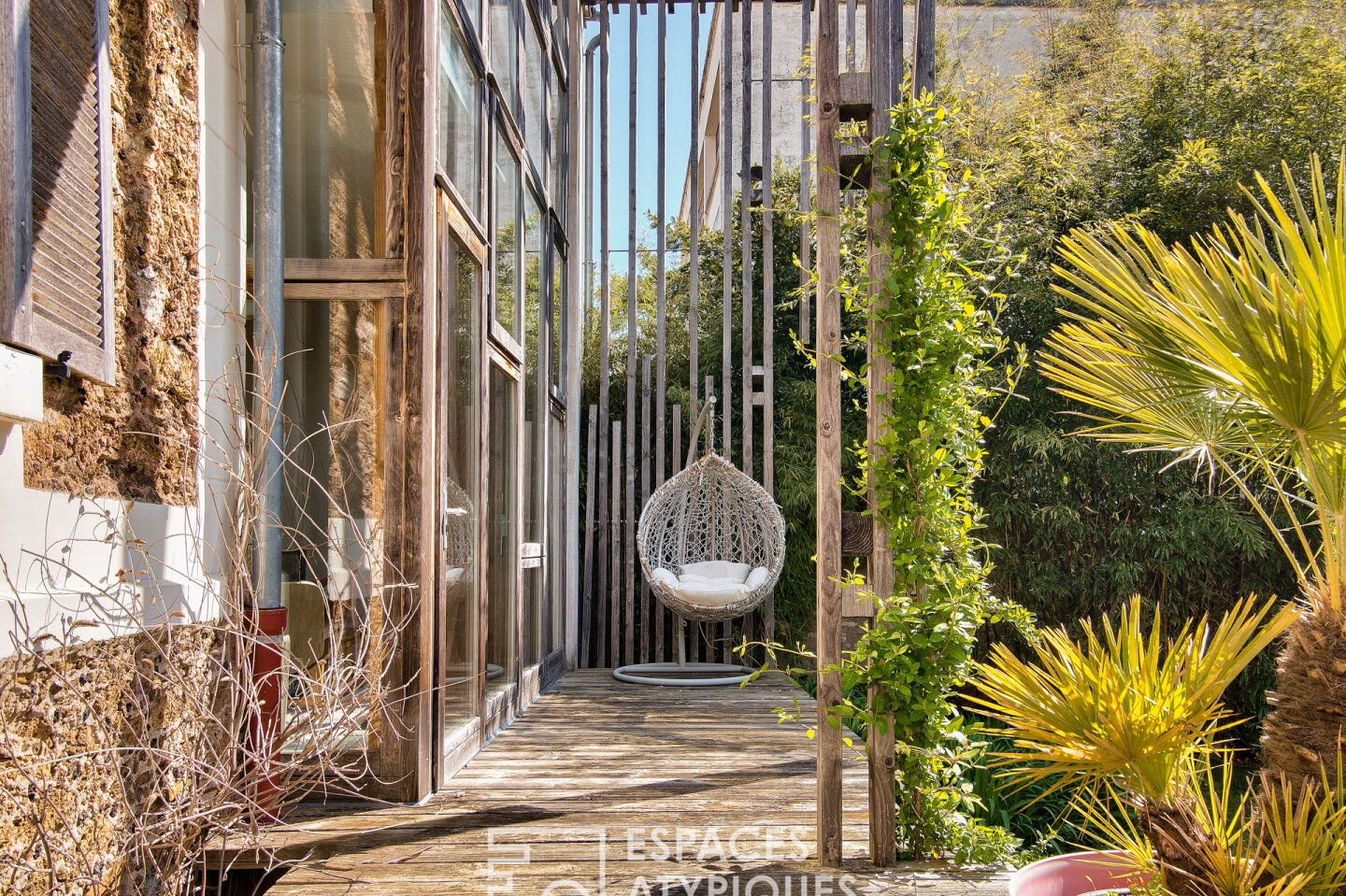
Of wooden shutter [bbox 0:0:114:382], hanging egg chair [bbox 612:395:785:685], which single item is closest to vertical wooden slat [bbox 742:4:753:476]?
hanging egg chair [bbox 612:395:785:685]

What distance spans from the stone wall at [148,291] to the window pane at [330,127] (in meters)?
0.65

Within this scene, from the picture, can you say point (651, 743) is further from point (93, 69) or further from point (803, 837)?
point (93, 69)

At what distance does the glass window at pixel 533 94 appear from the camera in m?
5.34

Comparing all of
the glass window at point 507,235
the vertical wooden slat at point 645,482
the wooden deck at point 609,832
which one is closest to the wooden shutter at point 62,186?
the wooden deck at point 609,832

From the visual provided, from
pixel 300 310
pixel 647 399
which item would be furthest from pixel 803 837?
pixel 647 399

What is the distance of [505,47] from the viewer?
4746 mm

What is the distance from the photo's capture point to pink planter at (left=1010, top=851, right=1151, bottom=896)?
1966 mm

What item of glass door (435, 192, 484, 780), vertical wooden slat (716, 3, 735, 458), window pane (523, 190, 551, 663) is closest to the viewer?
glass door (435, 192, 484, 780)

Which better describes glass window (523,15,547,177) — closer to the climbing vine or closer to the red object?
the climbing vine

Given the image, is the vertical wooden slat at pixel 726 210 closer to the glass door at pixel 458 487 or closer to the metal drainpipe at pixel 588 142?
the metal drainpipe at pixel 588 142

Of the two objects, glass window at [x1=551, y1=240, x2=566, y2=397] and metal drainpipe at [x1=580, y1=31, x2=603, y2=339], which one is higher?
metal drainpipe at [x1=580, y1=31, x2=603, y2=339]

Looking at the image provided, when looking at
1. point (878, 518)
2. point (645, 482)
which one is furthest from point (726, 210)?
point (878, 518)

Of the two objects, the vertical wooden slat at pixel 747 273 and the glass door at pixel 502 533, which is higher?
the vertical wooden slat at pixel 747 273

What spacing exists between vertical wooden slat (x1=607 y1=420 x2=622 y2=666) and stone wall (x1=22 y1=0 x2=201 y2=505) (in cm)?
452
